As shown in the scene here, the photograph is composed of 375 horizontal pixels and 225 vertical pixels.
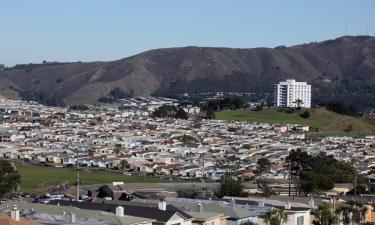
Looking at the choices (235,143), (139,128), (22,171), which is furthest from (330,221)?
(139,128)

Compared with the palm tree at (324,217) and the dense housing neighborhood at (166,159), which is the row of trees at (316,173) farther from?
the palm tree at (324,217)

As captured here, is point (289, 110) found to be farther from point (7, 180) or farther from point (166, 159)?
point (7, 180)

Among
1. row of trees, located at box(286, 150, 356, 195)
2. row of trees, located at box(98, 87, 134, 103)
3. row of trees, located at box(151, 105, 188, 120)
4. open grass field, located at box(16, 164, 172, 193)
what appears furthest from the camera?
row of trees, located at box(98, 87, 134, 103)

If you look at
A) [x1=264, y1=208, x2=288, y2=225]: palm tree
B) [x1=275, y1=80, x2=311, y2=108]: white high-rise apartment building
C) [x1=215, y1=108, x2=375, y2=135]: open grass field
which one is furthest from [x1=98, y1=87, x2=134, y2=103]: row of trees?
[x1=264, y1=208, x2=288, y2=225]: palm tree

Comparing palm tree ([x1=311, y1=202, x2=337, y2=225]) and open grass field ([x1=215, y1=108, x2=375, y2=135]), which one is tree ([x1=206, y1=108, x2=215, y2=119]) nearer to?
open grass field ([x1=215, y1=108, x2=375, y2=135])

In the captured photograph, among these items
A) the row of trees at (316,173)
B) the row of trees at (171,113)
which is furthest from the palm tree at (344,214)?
the row of trees at (171,113)

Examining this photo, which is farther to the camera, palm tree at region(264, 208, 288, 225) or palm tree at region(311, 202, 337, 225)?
palm tree at region(311, 202, 337, 225)

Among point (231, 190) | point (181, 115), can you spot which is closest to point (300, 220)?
point (231, 190)
